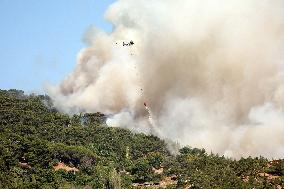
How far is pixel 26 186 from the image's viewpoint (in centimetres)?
5447

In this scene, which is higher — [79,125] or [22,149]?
[79,125]

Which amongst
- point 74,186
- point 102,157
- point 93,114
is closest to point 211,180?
point 74,186

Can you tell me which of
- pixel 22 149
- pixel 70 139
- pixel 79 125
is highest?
pixel 79 125

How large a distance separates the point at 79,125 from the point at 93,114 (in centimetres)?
739

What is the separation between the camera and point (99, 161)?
69.1m

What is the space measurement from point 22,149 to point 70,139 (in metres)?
11.3

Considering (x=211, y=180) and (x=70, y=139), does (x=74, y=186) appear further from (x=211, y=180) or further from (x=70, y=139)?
(x=70, y=139)

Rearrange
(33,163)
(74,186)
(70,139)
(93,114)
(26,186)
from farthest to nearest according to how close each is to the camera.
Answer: (93,114)
(70,139)
(33,163)
(74,186)
(26,186)

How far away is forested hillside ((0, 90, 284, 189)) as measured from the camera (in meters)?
57.1

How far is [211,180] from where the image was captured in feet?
181

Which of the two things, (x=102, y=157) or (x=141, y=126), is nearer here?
(x=102, y=157)

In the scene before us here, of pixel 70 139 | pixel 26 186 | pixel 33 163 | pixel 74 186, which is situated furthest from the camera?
pixel 70 139

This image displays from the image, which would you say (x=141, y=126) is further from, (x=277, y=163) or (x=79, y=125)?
(x=277, y=163)

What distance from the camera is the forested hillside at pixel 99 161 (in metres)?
57.1
